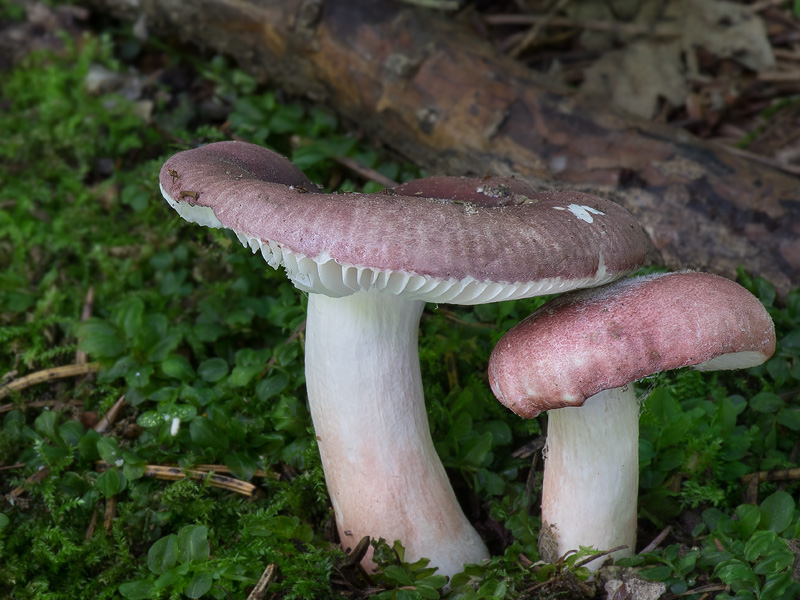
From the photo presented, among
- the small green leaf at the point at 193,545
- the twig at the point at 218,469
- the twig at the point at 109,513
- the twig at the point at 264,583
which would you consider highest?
the small green leaf at the point at 193,545

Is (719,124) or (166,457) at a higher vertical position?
(719,124)

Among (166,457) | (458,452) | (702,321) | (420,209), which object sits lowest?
(166,457)

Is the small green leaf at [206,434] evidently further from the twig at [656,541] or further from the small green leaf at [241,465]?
the twig at [656,541]

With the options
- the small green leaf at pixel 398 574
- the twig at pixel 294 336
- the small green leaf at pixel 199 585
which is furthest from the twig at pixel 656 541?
the twig at pixel 294 336

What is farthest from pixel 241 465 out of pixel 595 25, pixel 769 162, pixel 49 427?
pixel 595 25

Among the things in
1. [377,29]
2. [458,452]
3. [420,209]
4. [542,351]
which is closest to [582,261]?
[542,351]

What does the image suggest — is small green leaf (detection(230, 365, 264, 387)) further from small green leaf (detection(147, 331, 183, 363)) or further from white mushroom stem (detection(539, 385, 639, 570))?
white mushroom stem (detection(539, 385, 639, 570))

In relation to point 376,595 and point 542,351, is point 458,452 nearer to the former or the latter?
point 376,595

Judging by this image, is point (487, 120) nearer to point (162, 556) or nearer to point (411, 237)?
point (411, 237)
